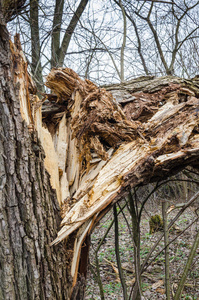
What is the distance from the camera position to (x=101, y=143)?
74.5 inches

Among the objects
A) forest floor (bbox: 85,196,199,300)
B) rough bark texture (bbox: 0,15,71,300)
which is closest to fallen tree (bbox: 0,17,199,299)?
rough bark texture (bbox: 0,15,71,300)

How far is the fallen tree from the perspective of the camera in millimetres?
1205

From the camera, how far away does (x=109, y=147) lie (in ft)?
6.23

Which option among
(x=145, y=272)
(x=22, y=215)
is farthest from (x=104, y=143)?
(x=145, y=272)

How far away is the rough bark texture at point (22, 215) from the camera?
45.8 inches

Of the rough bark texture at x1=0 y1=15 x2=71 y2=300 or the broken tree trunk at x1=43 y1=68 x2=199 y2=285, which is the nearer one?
the rough bark texture at x1=0 y1=15 x2=71 y2=300

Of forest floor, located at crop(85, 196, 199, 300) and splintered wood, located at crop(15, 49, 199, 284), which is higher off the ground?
splintered wood, located at crop(15, 49, 199, 284)

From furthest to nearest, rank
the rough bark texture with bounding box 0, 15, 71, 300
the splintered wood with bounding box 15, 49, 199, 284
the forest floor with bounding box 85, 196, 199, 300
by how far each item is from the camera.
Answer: the forest floor with bounding box 85, 196, 199, 300
the splintered wood with bounding box 15, 49, 199, 284
the rough bark texture with bounding box 0, 15, 71, 300

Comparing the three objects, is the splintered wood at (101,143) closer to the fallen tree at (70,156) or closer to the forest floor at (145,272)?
the fallen tree at (70,156)

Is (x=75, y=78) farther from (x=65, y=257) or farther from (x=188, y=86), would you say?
(x=65, y=257)

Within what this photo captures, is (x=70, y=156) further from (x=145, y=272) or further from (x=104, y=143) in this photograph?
(x=145, y=272)

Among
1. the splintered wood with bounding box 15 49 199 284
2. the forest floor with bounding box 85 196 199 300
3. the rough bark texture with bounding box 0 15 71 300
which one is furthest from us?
the forest floor with bounding box 85 196 199 300

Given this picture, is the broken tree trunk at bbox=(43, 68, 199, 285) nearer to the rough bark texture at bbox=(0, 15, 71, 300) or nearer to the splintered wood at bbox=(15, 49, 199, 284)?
the splintered wood at bbox=(15, 49, 199, 284)

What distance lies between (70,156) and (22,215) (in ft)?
2.40
